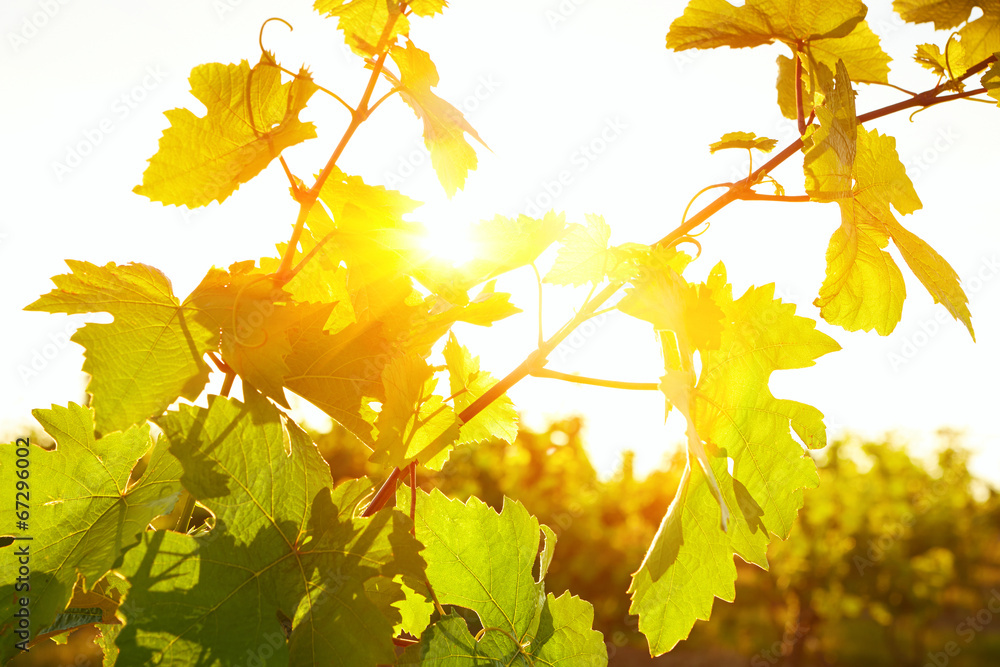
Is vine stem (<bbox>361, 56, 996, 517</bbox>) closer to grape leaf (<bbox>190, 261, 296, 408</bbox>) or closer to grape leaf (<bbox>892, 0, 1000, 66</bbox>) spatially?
grape leaf (<bbox>190, 261, 296, 408</bbox>)

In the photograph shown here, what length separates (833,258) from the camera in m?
0.97

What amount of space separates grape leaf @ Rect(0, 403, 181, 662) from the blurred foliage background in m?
8.12

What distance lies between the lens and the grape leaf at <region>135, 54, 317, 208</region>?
0.89 metres

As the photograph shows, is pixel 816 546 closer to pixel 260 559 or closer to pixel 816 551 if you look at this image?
pixel 816 551

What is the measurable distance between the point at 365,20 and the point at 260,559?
676mm

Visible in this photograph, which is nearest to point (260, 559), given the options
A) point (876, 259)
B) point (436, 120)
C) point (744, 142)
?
point (436, 120)

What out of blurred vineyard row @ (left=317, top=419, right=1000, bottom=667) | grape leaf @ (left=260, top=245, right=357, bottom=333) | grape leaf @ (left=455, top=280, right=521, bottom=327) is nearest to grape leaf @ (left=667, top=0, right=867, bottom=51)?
grape leaf @ (left=455, top=280, right=521, bottom=327)

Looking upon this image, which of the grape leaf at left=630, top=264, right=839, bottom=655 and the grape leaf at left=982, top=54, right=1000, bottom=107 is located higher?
the grape leaf at left=982, top=54, right=1000, bottom=107

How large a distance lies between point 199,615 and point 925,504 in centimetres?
1829

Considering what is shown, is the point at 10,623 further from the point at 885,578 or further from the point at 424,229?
the point at 885,578

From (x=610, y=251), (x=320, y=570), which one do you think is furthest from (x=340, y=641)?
(x=610, y=251)

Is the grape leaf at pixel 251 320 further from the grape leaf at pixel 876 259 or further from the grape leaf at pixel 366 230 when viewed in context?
the grape leaf at pixel 876 259

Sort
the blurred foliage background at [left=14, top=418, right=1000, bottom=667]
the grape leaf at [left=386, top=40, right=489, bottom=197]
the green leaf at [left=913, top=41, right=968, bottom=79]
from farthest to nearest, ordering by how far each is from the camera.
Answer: the blurred foliage background at [left=14, top=418, right=1000, bottom=667]
the green leaf at [left=913, top=41, right=968, bottom=79]
the grape leaf at [left=386, top=40, right=489, bottom=197]

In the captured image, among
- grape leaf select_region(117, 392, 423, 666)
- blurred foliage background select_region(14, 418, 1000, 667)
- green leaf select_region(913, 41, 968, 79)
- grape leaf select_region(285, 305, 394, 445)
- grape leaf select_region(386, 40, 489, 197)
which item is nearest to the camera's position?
grape leaf select_region(117, 392, 423, 666)
